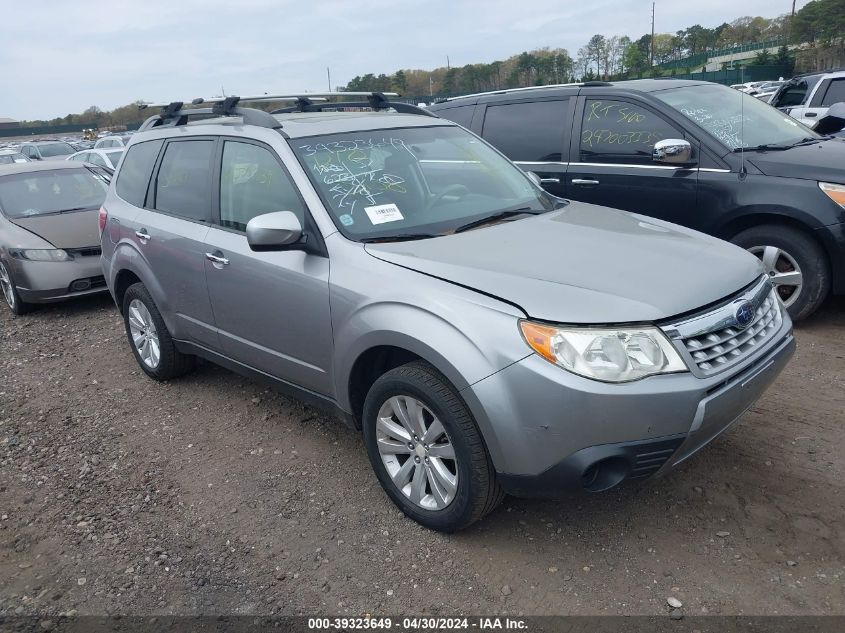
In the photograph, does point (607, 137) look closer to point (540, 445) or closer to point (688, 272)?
point (688, 272)

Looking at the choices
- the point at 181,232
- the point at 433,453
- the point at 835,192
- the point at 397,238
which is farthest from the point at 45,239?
the point at 835,192

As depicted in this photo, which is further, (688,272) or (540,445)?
(688,272)

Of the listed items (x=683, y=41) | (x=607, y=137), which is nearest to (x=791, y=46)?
(x=683, y=41)

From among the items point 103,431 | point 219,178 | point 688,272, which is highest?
point 219,178

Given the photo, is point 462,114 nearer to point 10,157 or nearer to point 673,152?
point 673,152

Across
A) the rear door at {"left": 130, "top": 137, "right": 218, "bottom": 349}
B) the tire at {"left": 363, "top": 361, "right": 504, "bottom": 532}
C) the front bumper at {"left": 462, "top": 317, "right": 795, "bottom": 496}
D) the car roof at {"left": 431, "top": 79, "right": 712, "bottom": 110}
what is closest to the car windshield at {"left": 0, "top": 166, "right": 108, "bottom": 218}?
the rear door at {"left": 130, "top": 137, "right": 218, "bottom": 349}

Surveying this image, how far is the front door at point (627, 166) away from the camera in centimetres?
542

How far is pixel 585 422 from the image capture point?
247 centimetres

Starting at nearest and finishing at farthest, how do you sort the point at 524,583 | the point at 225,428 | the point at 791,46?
1. the point at 524,583
2. the point at 225,428
3. the point at 791,46

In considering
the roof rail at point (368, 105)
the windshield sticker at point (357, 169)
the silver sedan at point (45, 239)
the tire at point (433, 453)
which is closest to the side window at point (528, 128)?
the roof rail at point (368, 105)

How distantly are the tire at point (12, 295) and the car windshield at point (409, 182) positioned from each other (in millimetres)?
5286

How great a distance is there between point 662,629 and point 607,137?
4.35 metres

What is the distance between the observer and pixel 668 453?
256 cm

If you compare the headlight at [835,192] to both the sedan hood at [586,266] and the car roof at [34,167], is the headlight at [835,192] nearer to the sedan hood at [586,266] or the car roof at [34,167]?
the sedan hood at [586,266]
